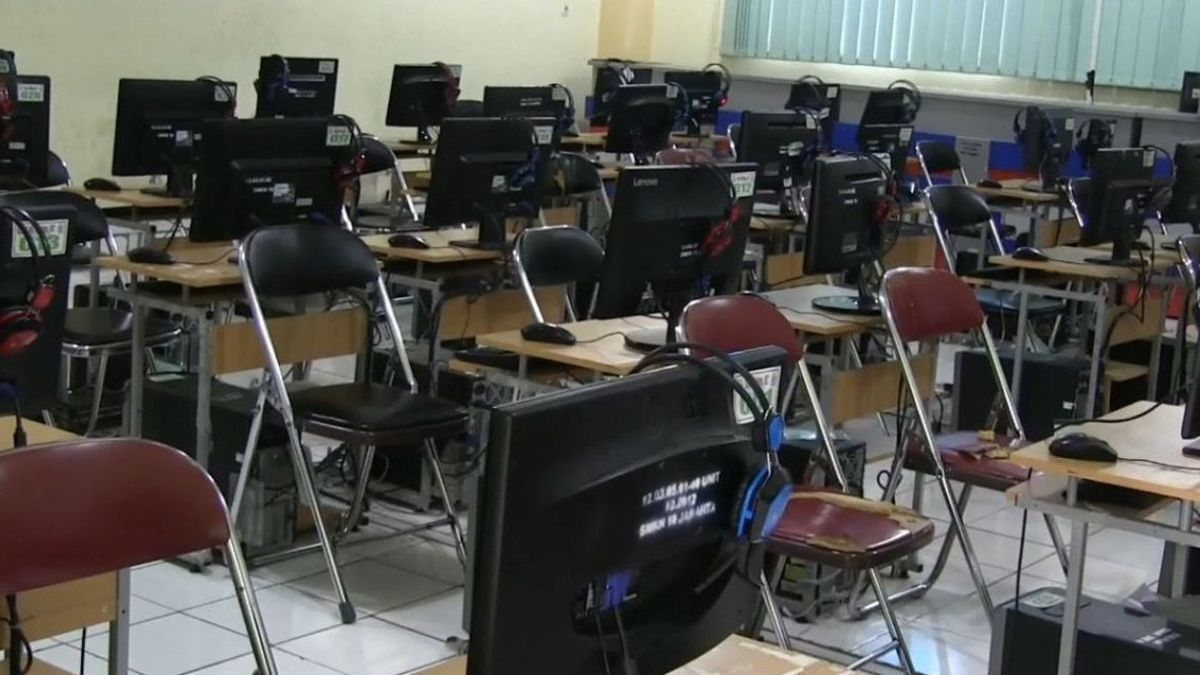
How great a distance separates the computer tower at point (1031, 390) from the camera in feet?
19.1

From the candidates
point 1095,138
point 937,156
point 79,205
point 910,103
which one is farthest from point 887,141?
point 79,205

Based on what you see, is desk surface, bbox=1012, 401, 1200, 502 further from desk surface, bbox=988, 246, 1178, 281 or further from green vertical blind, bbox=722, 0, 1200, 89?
green vertical blind, bbox=722, 0, 1200, 89

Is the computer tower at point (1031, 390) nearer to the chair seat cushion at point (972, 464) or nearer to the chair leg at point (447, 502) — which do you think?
the chair seat cushion at point (972, 464)

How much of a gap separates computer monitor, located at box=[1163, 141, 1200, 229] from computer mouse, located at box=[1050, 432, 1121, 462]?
3466mm

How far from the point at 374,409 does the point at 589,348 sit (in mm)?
558

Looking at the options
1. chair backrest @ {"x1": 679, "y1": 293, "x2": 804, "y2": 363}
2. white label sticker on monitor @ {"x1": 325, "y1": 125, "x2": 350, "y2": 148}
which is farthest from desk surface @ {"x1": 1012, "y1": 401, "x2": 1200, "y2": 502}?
white label sticker on monitor @ {"x1": 325, "y1": 125, "x2": 350, "y2": 148}

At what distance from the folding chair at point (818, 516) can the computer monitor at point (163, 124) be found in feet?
9.24

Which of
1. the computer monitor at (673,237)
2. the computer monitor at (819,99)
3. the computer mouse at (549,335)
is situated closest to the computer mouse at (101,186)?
the computer mouse at (549,335)

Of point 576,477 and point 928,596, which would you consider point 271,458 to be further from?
point 576,477

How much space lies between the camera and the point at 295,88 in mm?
7273

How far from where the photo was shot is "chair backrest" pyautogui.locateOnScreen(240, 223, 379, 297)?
164 inches

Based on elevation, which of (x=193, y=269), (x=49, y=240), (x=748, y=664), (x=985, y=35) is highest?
(x=985, y=35)

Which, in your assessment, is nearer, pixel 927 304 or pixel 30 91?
pixel 927 304

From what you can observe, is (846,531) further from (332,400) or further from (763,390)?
(763,390)
